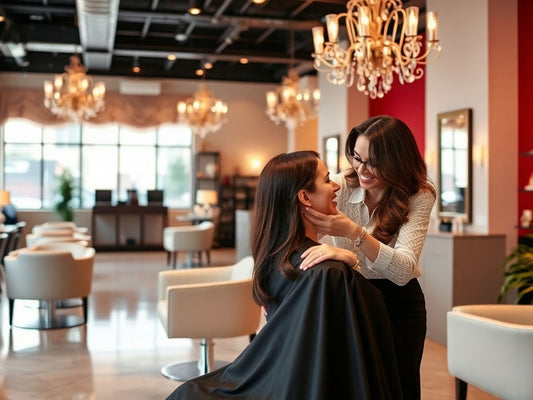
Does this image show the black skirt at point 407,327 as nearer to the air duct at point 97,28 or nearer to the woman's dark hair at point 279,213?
the woman's dark hair at point 279,213

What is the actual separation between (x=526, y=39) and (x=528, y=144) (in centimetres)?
103

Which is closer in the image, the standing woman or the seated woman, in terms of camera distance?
the seated woman

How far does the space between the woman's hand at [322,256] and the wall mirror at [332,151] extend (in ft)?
28.6

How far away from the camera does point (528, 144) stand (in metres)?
6.46

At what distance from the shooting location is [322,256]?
73.2 inches

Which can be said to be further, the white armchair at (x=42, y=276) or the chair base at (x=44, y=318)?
the chair base at (x=44, y=318)

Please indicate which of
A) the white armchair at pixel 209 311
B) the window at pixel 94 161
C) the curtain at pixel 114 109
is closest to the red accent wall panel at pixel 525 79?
the white armchair at pixel 209 311

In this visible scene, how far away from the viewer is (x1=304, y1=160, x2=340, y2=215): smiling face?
199 centimetres

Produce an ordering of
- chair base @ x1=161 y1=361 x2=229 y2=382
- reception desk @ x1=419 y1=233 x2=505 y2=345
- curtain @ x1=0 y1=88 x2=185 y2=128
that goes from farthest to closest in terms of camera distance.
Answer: curtain @ x1=0 y1=88 x2=185 y2=128, reception desk @ x1=419 y1=233 x2=505 y2=345, chair base @ x1=161 y1=361 x2=229 y2=382

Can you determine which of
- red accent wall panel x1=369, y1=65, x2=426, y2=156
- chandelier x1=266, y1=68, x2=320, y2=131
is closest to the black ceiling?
chandelier x1=266, y1=68, x2=320, y2=131

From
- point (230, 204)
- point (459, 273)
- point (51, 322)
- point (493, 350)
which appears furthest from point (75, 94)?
point (493, 350)

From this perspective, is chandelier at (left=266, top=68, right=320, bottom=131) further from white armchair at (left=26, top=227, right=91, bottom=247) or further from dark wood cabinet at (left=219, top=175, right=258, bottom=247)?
dark wood cabinet at (left=219, top=175, right=258, bottom=247)

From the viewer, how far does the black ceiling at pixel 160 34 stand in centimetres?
921

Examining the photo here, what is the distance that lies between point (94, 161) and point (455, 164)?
32.5 feet
